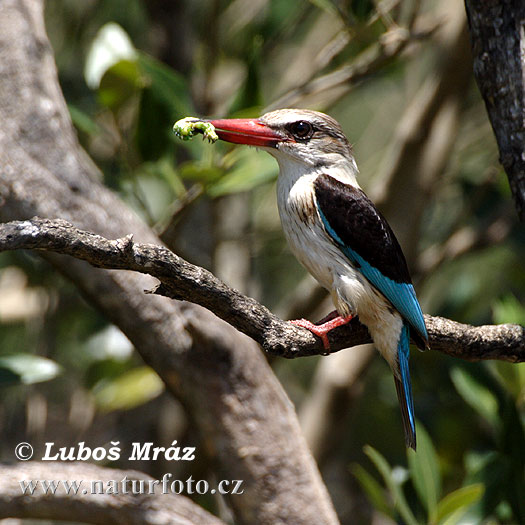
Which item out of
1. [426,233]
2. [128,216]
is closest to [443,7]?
[426,233]

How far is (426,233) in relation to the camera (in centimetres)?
468

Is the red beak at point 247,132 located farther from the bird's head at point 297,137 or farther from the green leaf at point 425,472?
the green leaf at point 425,472

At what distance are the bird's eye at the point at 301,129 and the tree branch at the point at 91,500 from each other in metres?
1.28

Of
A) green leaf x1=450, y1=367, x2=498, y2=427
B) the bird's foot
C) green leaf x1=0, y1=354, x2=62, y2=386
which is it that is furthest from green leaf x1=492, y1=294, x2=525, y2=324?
green leaf x1=0, y1=354, x2=62, y2=386

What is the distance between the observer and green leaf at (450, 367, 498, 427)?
296cm

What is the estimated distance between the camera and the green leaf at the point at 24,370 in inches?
102

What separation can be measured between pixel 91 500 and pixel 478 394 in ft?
4.96

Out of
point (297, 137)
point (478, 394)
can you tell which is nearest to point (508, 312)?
point (478, 394)

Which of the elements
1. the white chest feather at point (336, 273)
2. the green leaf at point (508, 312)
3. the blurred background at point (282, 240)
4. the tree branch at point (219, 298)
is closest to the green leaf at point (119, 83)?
the blurred background at point (282, 240)

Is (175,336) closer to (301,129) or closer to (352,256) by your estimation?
(352,256)

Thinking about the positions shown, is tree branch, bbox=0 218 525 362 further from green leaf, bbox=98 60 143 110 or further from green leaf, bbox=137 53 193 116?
green leaf, bbox=98 60 143 110

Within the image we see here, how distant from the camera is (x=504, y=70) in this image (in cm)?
235

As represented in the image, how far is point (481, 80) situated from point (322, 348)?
0.98m

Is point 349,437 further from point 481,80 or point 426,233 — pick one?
point 481,80
